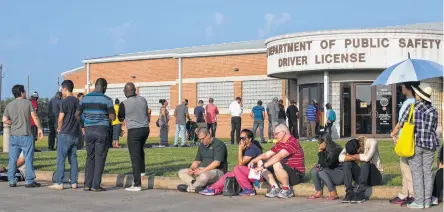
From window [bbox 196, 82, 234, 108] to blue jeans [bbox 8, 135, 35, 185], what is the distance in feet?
80.3

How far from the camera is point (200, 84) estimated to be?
38188mm

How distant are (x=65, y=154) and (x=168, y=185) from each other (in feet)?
6.17

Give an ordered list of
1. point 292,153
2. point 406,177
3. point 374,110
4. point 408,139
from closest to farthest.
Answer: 1. point 408,139
2. point 406,177
3. point 292,153
4. point 374,110

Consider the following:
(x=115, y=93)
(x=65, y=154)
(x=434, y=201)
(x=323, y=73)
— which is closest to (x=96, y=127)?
(x=65, y=154)

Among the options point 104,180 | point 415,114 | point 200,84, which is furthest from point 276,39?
point 415,114

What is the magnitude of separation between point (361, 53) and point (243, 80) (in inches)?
359

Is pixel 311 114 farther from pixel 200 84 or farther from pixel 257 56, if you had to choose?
pixel 200 84

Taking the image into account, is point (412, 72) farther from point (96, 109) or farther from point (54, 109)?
point (54, 109)

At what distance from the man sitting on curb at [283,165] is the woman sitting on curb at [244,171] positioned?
0.21 m

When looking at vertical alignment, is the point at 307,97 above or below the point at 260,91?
below

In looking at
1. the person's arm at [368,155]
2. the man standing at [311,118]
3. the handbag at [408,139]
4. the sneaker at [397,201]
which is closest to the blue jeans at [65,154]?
the person's arm at [368,155]

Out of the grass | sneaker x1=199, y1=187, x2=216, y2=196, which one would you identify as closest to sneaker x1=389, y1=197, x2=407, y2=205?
the grass

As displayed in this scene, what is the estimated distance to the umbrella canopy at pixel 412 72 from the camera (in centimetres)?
991

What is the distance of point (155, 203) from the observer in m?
10.5
